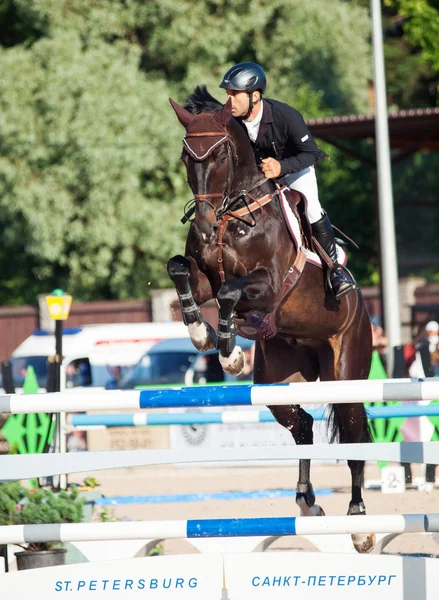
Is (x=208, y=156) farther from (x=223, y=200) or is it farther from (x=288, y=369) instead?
(x=288, y=369)

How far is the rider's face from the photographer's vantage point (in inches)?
202

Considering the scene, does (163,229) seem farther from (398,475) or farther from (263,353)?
(263,353)

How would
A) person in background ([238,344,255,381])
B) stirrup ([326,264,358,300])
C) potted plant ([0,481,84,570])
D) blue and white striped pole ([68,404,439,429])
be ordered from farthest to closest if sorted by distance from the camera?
person in background ([238,344,255,381]) < blue and white striped pole ([68,404,439,429]) < stirrup ([326,264,358,300]) < potted plant ([0,481,84,570])

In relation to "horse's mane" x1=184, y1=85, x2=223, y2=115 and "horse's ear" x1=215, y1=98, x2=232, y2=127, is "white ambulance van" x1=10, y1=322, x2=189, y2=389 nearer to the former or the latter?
"horse's mane" x1=184, y1=85, x2=223, y2=115

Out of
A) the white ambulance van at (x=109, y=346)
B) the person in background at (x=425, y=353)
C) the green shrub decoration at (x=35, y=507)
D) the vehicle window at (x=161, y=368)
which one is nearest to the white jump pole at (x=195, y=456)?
the green shrub decoration at (x=35, y=507)

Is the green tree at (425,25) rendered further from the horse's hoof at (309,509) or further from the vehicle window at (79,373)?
the horse's hoof at (309,509)

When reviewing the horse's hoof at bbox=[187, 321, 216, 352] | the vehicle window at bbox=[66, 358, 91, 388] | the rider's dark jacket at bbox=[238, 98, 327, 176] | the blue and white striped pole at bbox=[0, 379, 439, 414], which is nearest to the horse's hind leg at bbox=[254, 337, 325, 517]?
the horse's hoof at bbox=[187, 321, 216, 352]

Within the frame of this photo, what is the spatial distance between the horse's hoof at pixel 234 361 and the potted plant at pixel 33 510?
3.68 ft

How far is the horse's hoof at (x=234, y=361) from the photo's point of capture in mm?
4996

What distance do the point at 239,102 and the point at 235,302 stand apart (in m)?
1.06

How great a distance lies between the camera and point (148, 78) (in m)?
22.9

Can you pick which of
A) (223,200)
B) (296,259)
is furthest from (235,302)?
(296,259)

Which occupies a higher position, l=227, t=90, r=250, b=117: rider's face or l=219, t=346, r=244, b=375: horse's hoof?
l=227, t=90, r=250, b=117: rider's face

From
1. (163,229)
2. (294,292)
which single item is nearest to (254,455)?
(294,292)
